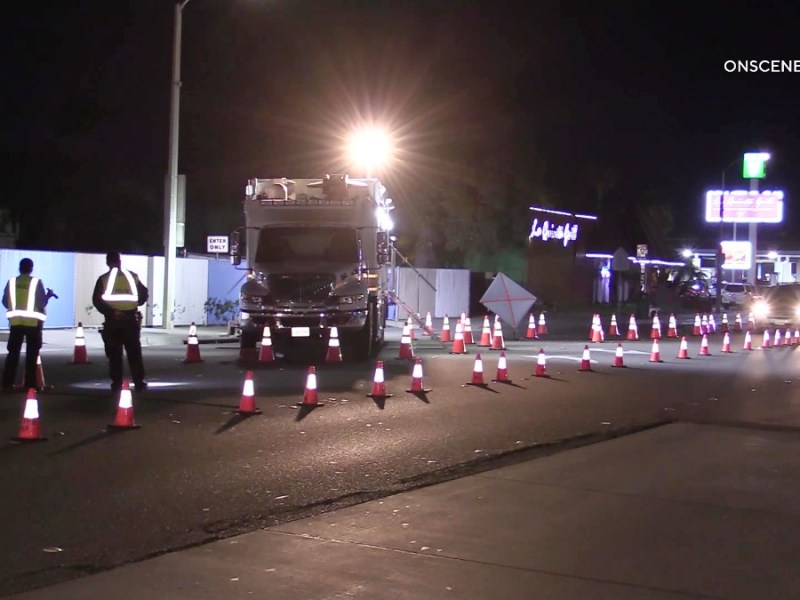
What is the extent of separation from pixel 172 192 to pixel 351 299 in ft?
28.2

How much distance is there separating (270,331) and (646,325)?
891 inches

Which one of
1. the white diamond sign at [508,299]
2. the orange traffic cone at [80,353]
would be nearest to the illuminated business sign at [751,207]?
the white diamond sign at [508,299]

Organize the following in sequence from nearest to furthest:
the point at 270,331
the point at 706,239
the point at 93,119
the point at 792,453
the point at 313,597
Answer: the point at 313,597, the point at 792,453, the point at 270,331, the point at 93,119, the point at 706,239

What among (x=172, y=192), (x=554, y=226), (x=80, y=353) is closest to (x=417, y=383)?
(x=80, y=353)

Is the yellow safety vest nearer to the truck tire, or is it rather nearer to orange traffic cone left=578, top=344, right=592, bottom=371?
the truck tire

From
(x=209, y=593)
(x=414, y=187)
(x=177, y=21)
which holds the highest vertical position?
(x=177, y=21)

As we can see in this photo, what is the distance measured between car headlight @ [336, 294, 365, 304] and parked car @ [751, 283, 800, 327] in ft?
67.6

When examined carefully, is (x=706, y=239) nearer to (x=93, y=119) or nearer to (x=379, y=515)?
(x=93, y=119)

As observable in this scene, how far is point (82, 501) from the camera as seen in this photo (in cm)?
787

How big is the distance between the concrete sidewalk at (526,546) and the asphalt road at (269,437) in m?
0.47

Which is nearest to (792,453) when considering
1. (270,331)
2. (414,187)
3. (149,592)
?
(149,592)

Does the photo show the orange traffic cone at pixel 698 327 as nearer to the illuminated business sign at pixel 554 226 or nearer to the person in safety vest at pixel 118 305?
the illuminated business sign at pixel 554 226

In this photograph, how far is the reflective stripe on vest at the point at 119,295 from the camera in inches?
517

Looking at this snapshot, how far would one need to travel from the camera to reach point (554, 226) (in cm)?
5119
